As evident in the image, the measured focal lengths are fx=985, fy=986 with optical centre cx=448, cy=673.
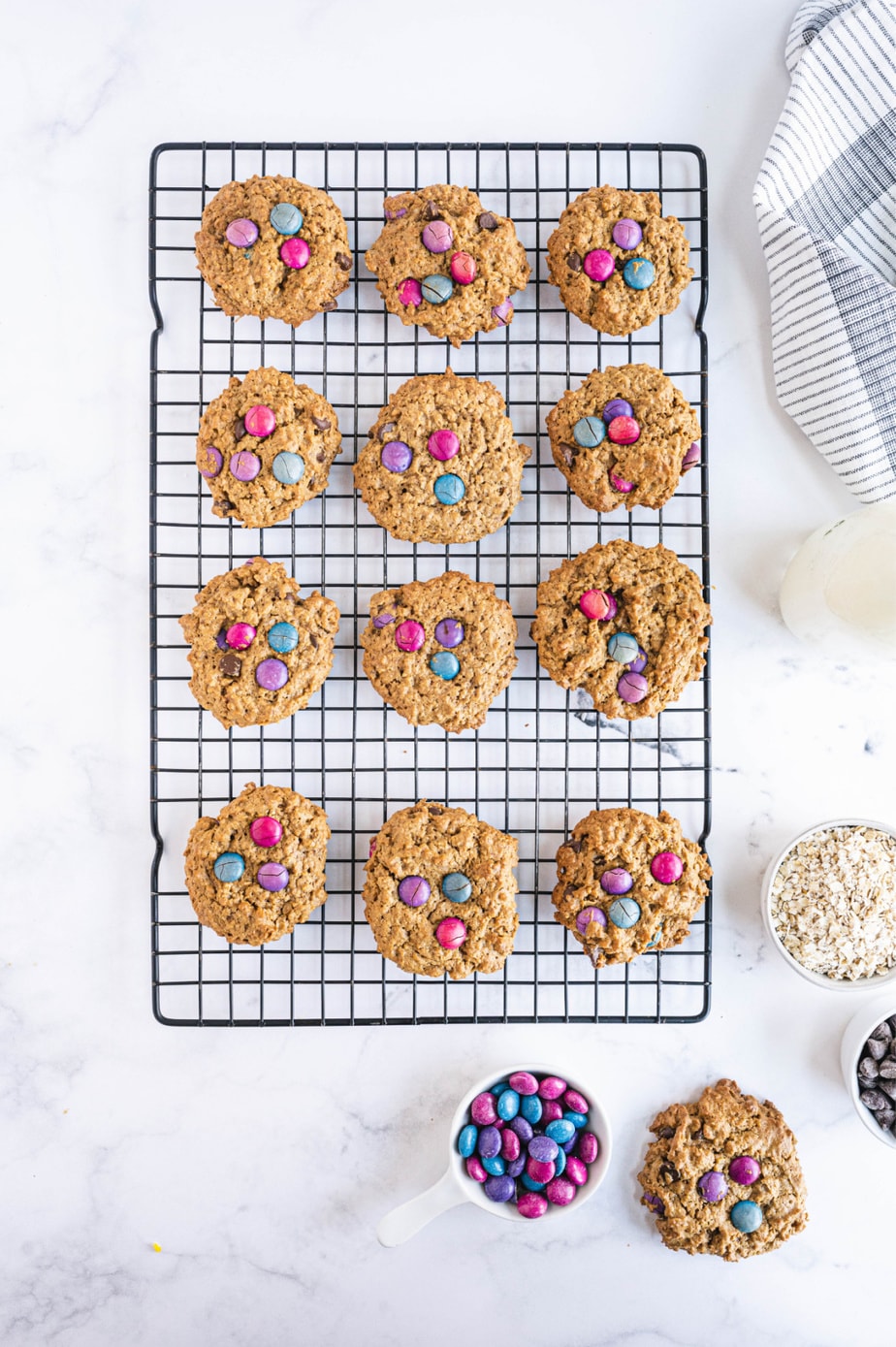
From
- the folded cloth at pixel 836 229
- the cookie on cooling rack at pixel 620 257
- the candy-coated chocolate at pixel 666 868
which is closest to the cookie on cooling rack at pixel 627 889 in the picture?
the candy-coated chocolate at pixel 666 868

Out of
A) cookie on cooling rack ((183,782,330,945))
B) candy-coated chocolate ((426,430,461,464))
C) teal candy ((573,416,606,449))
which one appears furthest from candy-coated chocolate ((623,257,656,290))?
cookie on cooling rack ((183,782,330,945))

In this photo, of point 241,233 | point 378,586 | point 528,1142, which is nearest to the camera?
point 241,233

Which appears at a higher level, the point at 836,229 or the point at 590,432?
the point at 836,229

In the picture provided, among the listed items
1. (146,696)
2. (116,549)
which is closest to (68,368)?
(116,549)

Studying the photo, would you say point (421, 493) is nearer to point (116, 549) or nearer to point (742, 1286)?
point (116, 549)

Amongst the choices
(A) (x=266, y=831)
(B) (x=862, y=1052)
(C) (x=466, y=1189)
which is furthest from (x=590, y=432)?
(C) (x=466, y=1189)

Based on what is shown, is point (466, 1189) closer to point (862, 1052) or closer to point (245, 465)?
point (862, 1052)
